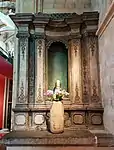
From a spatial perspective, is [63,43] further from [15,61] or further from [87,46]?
[15,61]

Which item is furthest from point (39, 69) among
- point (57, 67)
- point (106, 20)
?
point (106, 20)

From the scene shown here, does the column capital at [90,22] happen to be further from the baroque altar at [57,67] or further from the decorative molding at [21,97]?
the decorative molding at [21,97]

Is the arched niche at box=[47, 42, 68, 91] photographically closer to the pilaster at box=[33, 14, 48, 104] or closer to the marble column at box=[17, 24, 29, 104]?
the pilaster at box=[33, 14, 48, 104]

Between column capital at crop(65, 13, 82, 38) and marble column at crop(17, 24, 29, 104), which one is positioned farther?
column capital at crop(65, 13, 82, 38)

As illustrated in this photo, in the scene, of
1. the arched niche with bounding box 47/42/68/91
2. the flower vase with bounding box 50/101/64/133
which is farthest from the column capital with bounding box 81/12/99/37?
the flower vase with bounding box 50/101/64/133

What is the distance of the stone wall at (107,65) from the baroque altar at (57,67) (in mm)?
171

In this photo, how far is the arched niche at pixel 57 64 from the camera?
355 cm

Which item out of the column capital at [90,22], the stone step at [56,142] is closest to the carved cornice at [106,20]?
the column capital at [90,22]

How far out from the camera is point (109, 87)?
2824 mm

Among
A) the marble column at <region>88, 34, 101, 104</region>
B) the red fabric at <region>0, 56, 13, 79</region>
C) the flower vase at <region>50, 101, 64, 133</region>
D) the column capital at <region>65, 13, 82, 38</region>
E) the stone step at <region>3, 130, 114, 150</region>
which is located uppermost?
the column capital at <region>65, 13, 82, 38</region>

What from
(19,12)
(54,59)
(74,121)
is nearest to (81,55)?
(54,59)

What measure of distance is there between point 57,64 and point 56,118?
3.28 ft

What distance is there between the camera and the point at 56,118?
2.91 metres

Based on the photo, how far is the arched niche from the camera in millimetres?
3549
